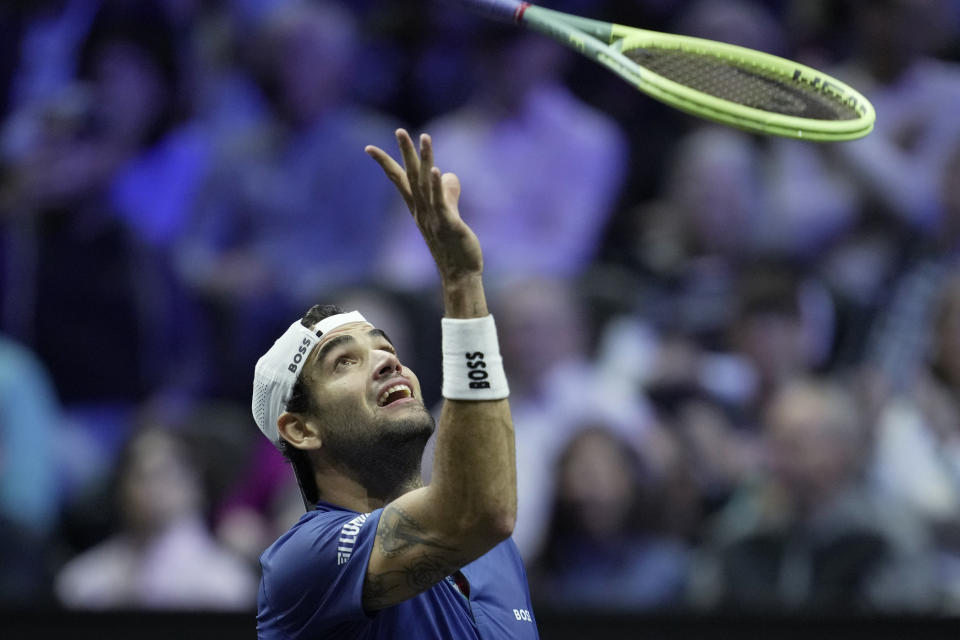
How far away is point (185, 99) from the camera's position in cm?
841

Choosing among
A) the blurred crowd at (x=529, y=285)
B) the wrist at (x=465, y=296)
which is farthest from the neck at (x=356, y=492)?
the blurred crowd at (x=529, y=285)

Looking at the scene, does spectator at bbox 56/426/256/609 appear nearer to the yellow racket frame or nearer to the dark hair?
the dark hair

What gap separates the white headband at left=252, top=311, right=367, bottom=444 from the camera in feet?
11.7

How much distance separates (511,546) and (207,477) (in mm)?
4249

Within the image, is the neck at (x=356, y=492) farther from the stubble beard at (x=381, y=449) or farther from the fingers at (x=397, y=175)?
the fingers at (x=397, y=175)

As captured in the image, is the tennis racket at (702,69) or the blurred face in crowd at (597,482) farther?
the blurred face in crowd at (597,482)

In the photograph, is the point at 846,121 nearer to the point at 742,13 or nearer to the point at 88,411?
the point at 742,13

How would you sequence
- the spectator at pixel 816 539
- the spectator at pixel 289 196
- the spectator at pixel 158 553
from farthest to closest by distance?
1. the spectator at pixel 289 196
2. the spectator at pixel 158 553
3. the spectator at pixel 816 539

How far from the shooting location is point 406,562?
2951 millimetres

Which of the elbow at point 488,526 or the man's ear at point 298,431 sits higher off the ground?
the man's ear at point 298,431

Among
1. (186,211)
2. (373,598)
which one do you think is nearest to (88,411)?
(186,211)

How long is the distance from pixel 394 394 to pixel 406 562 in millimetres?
656

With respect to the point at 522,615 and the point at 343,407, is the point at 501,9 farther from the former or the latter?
the point at 522,615

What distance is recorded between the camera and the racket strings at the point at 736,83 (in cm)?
373
